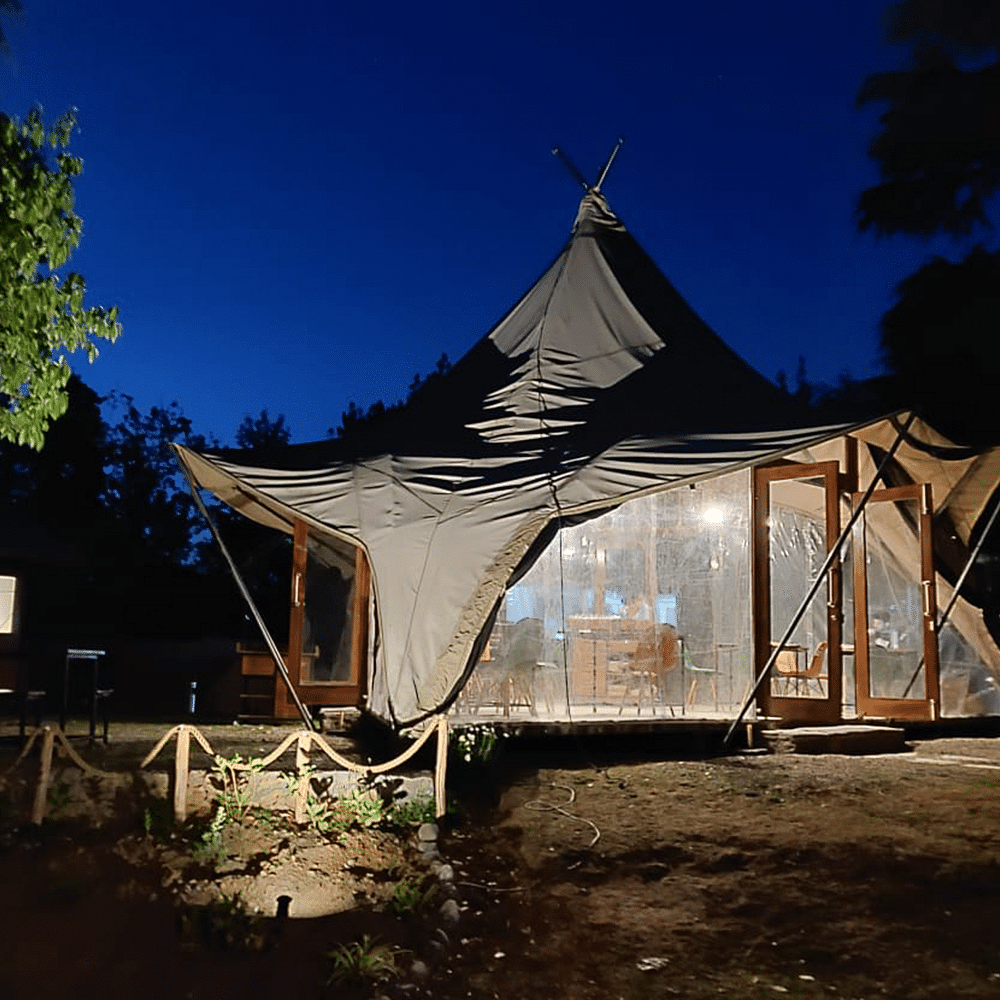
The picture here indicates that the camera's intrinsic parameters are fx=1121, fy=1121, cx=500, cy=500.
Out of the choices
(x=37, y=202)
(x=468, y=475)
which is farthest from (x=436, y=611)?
(x=37, y=202)

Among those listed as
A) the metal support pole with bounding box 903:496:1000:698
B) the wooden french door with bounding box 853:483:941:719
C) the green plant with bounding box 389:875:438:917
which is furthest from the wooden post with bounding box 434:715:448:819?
the metal support pole with bounding box 903:496:1000:698

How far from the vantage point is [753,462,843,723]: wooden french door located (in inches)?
333

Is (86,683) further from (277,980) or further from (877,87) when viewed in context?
(877,87)

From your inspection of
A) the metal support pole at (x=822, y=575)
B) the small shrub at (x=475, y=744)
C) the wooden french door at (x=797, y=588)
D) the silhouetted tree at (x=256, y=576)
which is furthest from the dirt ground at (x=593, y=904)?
the silhouetted tree at (x=256, y=576)

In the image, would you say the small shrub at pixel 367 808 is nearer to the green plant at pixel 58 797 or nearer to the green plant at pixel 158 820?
the green plant at pixel 158 820

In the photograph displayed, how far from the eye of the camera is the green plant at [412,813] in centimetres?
542

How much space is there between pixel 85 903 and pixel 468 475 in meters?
4.26

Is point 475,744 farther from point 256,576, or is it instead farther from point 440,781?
point 256,576

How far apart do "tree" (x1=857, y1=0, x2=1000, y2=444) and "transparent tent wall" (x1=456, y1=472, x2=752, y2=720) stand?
4107 mm

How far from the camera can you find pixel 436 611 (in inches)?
278

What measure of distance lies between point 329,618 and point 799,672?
396 cm

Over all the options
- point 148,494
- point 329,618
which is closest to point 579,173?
point 329,618

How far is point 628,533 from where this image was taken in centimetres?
923

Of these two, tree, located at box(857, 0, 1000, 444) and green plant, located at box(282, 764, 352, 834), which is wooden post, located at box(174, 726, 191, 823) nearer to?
green plant, located at box(282, 764, 352, 834)
